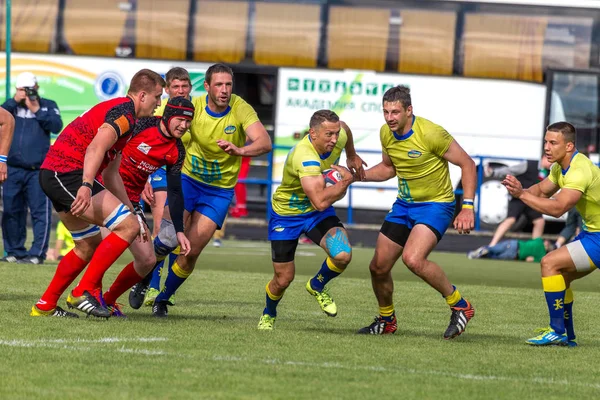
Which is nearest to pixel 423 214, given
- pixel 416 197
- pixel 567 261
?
pixel 416 197

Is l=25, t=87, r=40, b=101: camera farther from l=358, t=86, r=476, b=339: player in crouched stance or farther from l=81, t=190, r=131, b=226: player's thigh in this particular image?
l=358, t=86, r=476, b=339: player in crouched stance

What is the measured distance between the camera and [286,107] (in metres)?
23.8

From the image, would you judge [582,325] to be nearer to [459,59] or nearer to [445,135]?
[445,135]

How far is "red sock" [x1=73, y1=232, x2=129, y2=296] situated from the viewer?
9492 millimetres

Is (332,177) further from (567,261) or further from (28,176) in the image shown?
(28,176)

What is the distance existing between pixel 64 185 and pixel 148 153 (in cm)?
83

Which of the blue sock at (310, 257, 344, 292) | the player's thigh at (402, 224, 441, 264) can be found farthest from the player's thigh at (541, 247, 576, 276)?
the blue sock at (310, 257, 344, 292)

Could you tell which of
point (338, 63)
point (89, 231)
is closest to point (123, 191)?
point (89, 231)

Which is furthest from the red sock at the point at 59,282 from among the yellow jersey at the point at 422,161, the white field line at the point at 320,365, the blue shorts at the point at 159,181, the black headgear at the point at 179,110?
the yellow jersey at the point at 422,161

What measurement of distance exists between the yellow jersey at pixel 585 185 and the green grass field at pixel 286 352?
98 cm

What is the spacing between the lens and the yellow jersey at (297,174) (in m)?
9.72

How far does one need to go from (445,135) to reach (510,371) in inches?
101

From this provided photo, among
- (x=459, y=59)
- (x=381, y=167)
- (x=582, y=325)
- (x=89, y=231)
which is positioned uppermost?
(x=459, y=59)

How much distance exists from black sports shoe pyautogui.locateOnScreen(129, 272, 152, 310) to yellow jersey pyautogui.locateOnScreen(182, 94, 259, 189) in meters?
1.01
